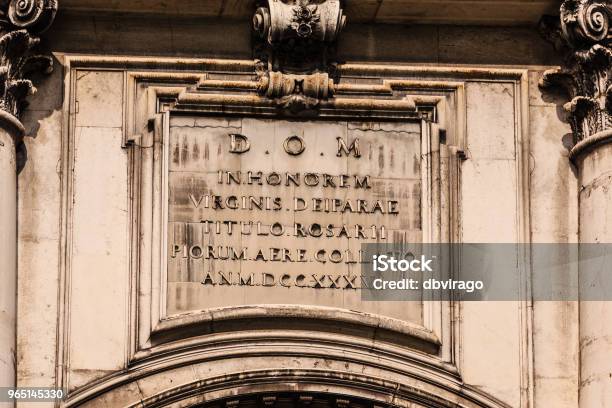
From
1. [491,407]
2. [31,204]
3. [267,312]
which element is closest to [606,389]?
[491,407]

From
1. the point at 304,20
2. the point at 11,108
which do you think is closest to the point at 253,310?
the point at 304,20

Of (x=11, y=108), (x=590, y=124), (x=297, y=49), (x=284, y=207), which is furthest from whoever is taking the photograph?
(x=297, y=49)

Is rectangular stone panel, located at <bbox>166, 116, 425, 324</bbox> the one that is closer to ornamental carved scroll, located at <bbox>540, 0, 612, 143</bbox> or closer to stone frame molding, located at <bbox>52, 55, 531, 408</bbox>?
stone frame molding, located at <bbox>52, 55, 531, 408</bbox>

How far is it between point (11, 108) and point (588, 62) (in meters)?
6.49

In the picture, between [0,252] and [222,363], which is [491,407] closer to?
[222,363]

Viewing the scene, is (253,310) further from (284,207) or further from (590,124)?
(590,124)

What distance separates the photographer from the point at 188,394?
1197 inches

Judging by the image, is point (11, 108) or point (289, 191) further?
point (289, 191)

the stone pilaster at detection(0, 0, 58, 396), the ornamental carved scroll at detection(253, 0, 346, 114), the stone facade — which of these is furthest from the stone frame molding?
the stone pilaster at detection(0, 0, 58, 396)

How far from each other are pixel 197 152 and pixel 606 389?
17.4ft

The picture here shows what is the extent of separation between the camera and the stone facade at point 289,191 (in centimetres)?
3067

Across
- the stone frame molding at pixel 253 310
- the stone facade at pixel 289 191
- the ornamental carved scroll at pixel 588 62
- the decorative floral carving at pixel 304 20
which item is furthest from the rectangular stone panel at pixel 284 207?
the ornamental carved scroll at pixel 588 62

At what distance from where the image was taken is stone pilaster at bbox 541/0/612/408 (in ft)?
101

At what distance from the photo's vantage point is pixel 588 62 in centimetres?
3161
